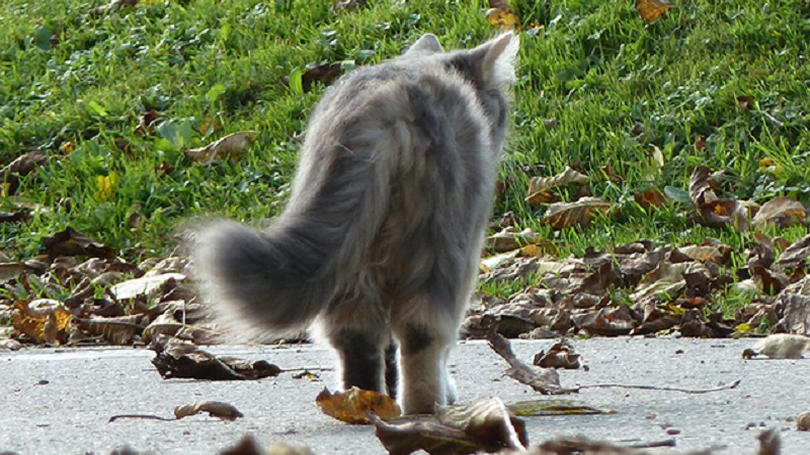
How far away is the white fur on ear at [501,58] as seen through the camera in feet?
15.5

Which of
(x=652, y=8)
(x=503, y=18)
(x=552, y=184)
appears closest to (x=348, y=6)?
(x=503, y=18)

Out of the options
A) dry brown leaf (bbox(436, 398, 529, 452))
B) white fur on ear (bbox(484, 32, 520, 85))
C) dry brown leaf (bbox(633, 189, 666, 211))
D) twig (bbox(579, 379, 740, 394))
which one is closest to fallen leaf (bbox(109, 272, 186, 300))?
white fur on ear (bbox(484, 32, 520, 85))

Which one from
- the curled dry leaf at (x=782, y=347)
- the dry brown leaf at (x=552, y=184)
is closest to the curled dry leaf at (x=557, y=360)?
the curled dry leaf at (x=782, y=347)

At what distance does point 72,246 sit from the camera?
26.2 ft

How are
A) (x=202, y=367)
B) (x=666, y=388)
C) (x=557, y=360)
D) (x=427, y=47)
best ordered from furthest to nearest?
(x=427, y=47) < (x=557, y=360) < (x=202, y=367) < (x=666, y=388)

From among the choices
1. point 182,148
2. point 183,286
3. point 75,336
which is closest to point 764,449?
point 75,336

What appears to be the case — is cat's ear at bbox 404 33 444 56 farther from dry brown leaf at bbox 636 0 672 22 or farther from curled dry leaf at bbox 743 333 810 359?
dry brown leaf at bbox 636 0 672 22

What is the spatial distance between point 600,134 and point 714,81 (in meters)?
0.85

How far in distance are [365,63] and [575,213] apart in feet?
8.06

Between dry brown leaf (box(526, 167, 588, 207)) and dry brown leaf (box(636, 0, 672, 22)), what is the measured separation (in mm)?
1679

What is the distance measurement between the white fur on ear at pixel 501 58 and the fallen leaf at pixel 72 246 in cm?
355

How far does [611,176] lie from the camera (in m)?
7.63

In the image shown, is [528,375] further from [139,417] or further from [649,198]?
[649,198]

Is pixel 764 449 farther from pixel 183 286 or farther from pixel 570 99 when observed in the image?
pixel 570 99
